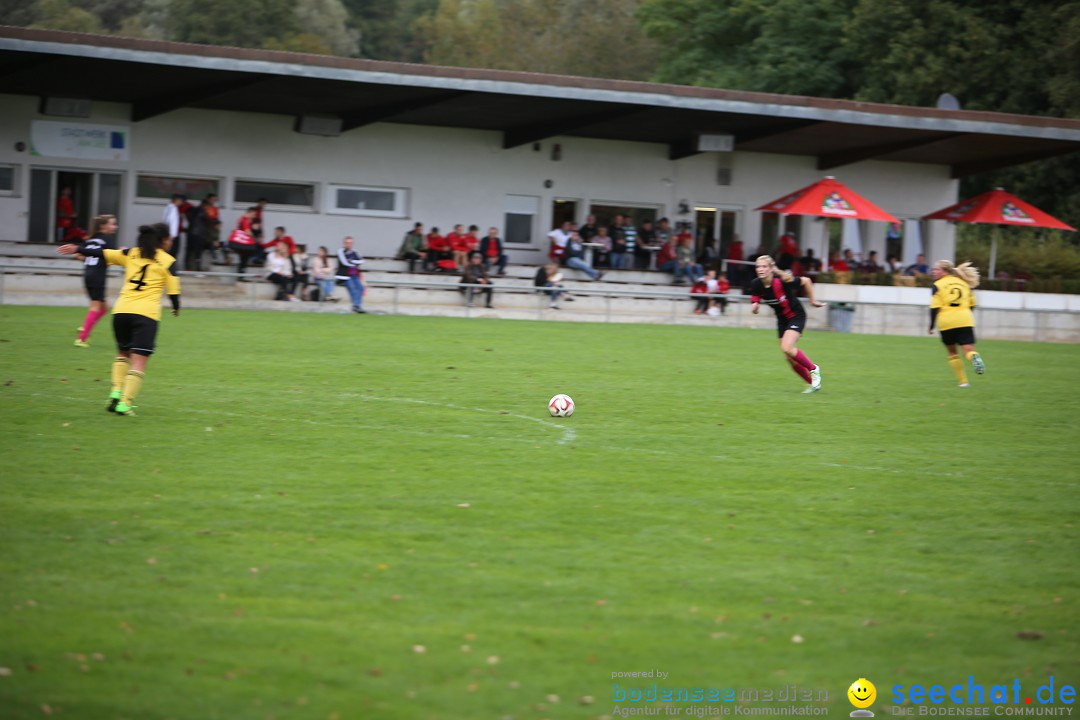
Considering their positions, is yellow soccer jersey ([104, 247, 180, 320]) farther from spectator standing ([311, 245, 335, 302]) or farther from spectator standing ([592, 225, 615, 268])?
spectator standing ([592, 225, 615, 268])

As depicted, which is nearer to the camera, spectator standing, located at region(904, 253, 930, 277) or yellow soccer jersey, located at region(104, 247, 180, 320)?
yellow soccer jersey, located at region(104, 247, 180, 320)

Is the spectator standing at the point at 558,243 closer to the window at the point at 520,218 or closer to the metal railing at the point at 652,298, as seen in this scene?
the metal railing at the point at 652,298

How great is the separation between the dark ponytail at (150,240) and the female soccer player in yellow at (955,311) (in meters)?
11.0

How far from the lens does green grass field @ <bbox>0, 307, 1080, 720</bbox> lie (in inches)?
214

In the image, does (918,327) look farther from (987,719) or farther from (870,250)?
(987,719)

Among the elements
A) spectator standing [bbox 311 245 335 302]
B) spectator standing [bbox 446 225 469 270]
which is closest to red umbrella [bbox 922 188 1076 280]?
spectator standing [bbox 446 225 469 270]

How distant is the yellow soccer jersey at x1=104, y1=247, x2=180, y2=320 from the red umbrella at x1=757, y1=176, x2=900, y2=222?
21.2m

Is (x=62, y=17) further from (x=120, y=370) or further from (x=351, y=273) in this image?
(x=120, y=370)

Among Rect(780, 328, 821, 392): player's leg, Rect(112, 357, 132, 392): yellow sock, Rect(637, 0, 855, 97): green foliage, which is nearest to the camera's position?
Rect(112, 357, 132, 392): yellow sock

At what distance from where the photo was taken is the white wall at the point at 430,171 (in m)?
29.3

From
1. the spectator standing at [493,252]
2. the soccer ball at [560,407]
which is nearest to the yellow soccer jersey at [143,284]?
the soccer ball at [560,407]

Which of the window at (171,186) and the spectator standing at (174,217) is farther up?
the window at (171,186)

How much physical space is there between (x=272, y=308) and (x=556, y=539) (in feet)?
64.8

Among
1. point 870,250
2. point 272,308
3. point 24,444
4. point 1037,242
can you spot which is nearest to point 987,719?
point 24,444
